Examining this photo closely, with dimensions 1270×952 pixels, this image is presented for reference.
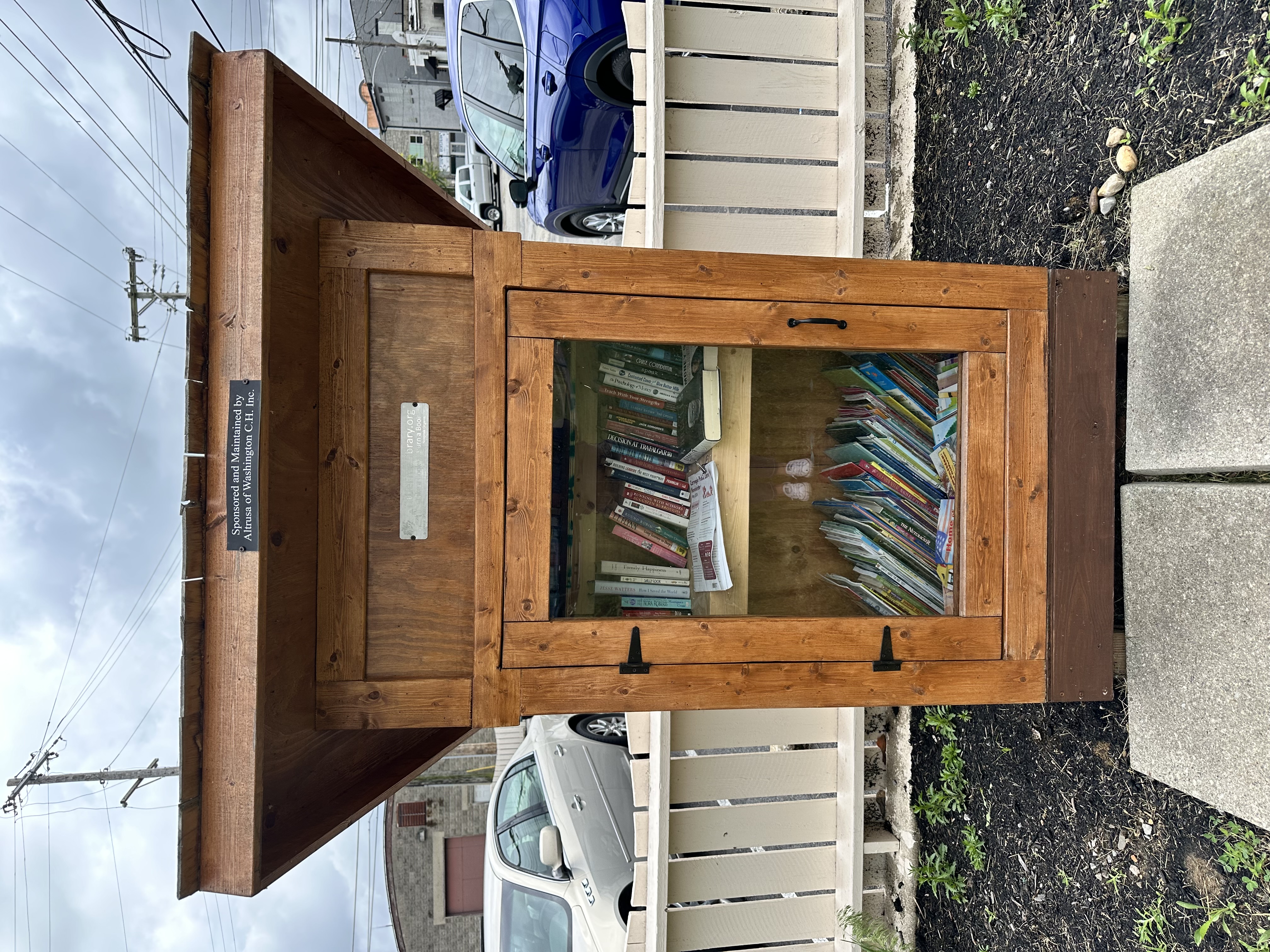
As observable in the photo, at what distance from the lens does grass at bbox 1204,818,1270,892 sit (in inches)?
68.3

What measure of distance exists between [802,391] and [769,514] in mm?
380

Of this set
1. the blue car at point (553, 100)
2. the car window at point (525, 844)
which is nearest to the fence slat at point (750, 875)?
the car window at point (525, 844)

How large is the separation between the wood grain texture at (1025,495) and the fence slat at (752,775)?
4.95 feet

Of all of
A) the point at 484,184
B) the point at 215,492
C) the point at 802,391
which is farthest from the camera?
the point at 484,184

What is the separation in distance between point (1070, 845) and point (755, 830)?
1.25 metres

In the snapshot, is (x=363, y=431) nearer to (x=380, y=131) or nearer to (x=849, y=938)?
(x=849, y=938)

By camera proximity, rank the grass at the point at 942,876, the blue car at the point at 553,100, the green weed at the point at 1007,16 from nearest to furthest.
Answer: the green weed at the point at 1007,16, the grass at the point at 942,876, the blue car at the point at 553,100

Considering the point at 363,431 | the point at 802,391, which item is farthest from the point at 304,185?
the point at 802,391

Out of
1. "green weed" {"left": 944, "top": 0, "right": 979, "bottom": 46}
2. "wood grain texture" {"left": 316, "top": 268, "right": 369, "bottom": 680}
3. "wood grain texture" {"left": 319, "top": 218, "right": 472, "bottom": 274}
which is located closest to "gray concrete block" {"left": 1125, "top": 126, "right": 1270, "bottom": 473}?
"green weed" {"left": 944, "top": 0, "right": 979, "bottom": 46}

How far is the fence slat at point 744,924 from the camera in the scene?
119 inches

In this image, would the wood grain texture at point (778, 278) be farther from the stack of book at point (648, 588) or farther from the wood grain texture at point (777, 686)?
the wood grain texture at point (777, 686)

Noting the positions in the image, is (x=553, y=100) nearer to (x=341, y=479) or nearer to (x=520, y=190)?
(x=520, y=190)

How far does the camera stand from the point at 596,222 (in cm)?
418

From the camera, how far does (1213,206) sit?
173 cm
